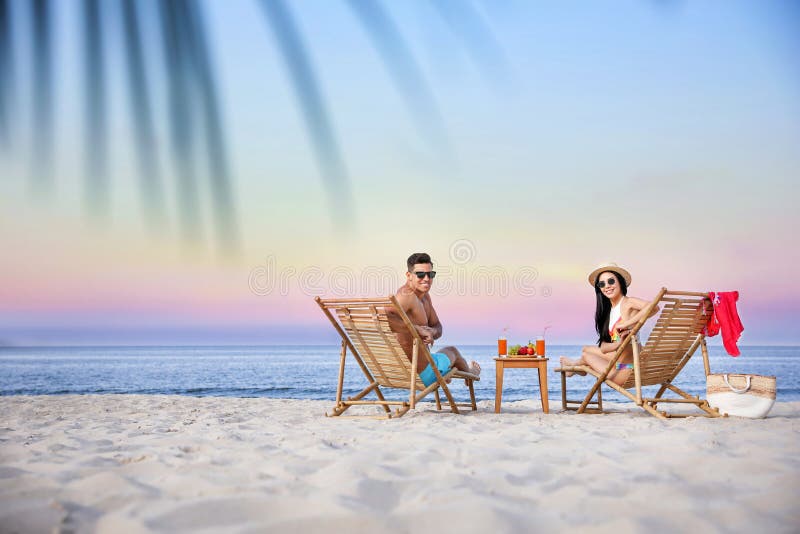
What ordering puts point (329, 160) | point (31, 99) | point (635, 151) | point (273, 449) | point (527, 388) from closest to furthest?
point (31, 99), point (329, 160), point (273, 449), point (527, 388), point (635, 151)

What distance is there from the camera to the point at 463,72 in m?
0.80

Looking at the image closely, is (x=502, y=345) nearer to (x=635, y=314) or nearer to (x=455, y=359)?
(x=455, y=359)

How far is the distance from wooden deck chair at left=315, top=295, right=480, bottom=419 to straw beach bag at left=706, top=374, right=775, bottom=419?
6.52 ft

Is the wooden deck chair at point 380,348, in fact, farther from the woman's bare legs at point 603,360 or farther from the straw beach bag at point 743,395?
the straw beach bag at point 743,395

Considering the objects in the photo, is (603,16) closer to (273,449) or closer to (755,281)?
(273,449)

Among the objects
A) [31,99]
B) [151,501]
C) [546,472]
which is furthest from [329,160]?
[546,472]

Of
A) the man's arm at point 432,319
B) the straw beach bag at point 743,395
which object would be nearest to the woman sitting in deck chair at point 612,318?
the straw beach bag at point 743,395

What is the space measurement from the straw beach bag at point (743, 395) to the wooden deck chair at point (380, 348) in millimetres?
1987

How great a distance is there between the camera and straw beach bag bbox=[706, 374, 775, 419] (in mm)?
4738

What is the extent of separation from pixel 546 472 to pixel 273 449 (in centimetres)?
144

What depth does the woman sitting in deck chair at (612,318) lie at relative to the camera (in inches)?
205

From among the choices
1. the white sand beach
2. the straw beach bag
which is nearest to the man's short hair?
the white sand beach

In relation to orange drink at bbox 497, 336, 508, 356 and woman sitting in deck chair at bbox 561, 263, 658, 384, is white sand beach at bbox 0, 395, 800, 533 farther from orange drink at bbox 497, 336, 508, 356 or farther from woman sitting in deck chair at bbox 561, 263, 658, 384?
orange drink at bbox 497, 336, 508, 356

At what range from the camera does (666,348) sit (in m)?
5.24
